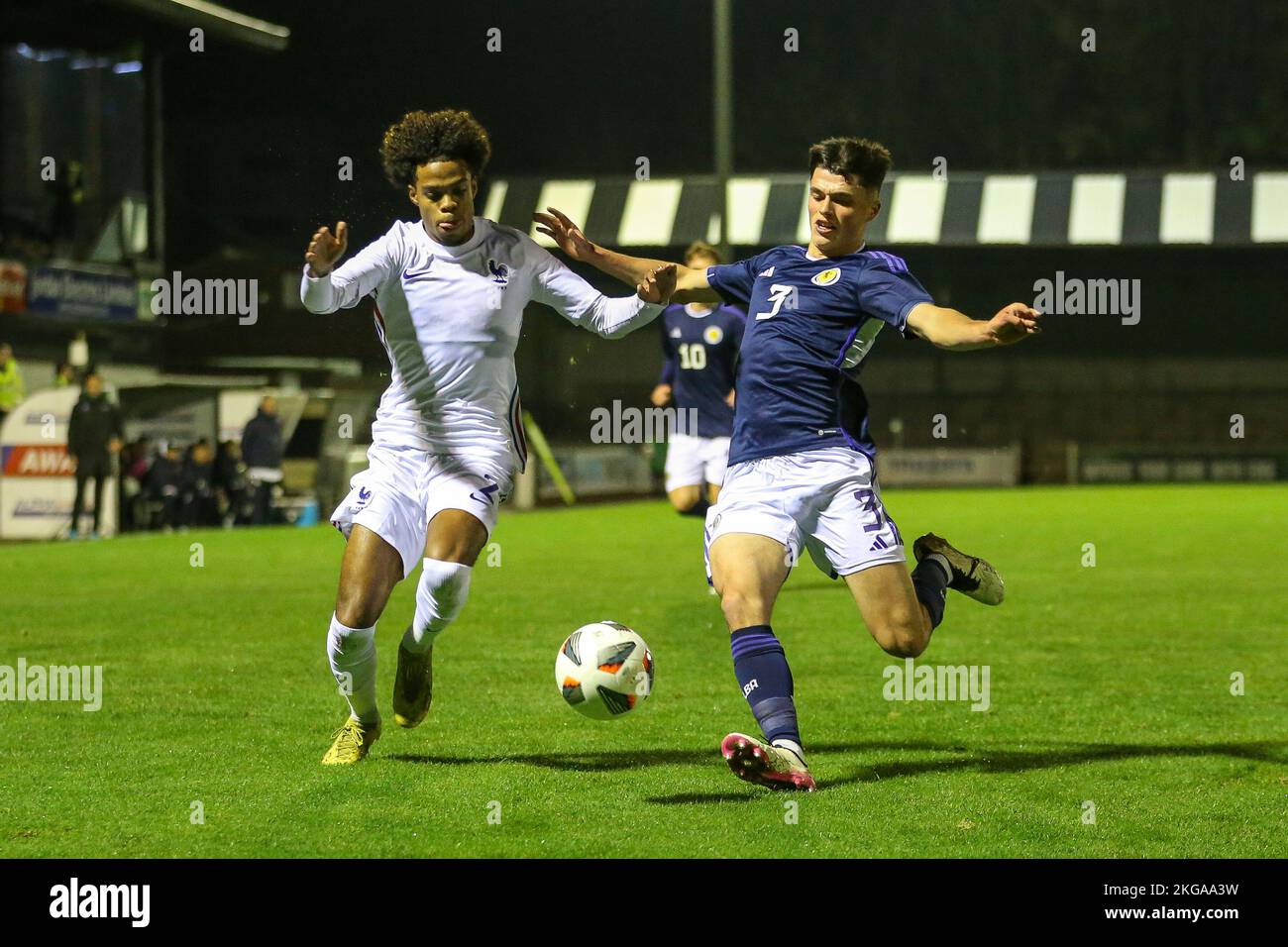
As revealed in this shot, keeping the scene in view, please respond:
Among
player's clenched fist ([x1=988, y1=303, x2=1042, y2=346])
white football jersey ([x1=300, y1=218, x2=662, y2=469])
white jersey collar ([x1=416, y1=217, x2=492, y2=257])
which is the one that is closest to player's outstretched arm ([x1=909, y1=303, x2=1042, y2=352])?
player's clenched fist ([x1=988, y1=303, x2=1042, y2=346])

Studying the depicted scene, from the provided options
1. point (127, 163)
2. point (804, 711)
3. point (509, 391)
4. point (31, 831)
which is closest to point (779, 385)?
point (509, 391)

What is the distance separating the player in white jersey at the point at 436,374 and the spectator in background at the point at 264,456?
15.1 metres

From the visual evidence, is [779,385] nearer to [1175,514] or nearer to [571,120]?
[1175,514]

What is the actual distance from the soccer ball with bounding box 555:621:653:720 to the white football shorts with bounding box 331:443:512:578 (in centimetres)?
55

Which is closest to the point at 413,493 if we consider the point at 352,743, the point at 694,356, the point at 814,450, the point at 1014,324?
the point at 352,743

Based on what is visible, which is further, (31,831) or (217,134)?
(217,134)

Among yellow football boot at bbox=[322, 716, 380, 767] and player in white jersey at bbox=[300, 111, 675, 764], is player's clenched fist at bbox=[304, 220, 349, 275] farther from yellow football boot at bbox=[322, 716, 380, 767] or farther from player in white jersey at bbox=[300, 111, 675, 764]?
yellow football boot at bbox=[322, 716, 380, 767]

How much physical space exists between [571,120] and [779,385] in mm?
29205

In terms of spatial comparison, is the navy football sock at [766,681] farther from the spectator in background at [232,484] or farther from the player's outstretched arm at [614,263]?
the spectator in background at [232,484]

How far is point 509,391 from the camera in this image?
21.0 feet

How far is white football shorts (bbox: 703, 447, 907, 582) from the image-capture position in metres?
5.85

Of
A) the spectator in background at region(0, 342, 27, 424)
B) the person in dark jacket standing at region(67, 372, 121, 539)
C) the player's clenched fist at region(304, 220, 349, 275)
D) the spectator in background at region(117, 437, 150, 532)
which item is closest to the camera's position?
the player's clenched fist at region(304, 220, 349, 275)

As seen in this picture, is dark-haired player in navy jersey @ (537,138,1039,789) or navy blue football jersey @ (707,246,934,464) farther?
navy blue football jersey @ (707,246,934,464)

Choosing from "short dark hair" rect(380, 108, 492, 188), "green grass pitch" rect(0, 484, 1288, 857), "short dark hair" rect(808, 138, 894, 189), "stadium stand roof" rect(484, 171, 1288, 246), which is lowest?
"green grass pitch" rect(0, 484, 1288, 857)
